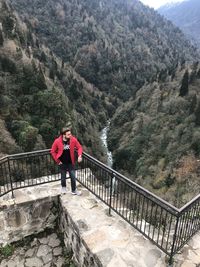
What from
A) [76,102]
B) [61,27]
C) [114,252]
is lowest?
[76,102]

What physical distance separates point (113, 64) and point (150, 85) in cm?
3796

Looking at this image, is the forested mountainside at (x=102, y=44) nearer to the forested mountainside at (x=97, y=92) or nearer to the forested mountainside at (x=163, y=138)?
the forested mountainside at (x=97, y=92)

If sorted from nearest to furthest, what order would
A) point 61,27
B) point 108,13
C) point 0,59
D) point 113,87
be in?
point 0,59 < point 113,87 < point 61,27 < point 108,13

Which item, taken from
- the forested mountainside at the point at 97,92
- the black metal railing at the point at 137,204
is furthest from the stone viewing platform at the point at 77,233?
the forested mountainside at the point at 97,92

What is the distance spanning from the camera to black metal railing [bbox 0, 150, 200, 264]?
17.6 ft

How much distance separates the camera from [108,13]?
161m

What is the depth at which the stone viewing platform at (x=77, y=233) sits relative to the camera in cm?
545

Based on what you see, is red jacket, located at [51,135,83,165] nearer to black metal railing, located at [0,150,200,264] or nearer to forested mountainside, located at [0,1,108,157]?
black metal railing, located at [0,150,200,264]

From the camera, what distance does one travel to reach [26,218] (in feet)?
22.7

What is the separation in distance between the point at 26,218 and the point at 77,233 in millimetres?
1472

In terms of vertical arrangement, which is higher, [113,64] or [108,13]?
[108,13]

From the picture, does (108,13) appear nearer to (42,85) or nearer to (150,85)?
(150,85)

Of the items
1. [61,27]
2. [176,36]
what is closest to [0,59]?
[61,27]

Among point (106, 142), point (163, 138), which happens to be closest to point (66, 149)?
point (163, 138)
